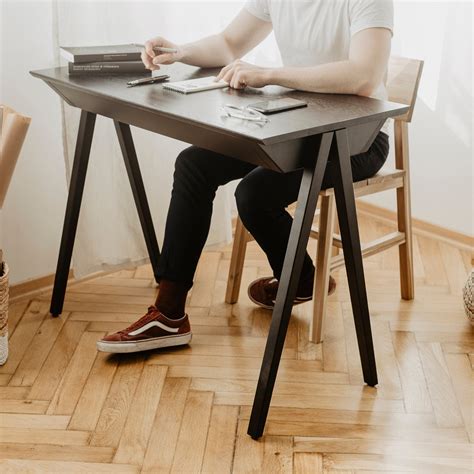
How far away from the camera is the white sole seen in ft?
7.82

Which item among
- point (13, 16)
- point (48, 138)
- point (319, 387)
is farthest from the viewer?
point (48, 138)

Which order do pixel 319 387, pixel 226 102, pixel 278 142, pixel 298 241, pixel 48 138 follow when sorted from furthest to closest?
pixel 48 138 < pixel 319 387 < pixel 226 102 < pixel 298 241 < pixel 278 142

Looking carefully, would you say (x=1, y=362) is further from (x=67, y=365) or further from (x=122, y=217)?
(x=122, y=217)

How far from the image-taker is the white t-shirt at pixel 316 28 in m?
2.33

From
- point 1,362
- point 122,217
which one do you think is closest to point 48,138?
point 122,217

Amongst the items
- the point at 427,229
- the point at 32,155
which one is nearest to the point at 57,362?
the point at 32,155

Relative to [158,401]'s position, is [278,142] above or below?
above

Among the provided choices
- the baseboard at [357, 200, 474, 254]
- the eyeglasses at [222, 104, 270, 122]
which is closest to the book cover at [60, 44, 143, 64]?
the eyeglasses at [222, 104, 270, 122]

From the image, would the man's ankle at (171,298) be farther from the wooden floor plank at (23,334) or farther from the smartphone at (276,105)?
the smartphone at (276,105)

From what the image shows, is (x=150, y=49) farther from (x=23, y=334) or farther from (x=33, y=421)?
(x=33, y=421)

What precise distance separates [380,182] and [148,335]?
81 cm

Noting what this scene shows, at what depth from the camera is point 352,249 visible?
2143 mm

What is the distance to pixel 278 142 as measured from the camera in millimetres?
1831

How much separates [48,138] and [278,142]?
46.9 inches
